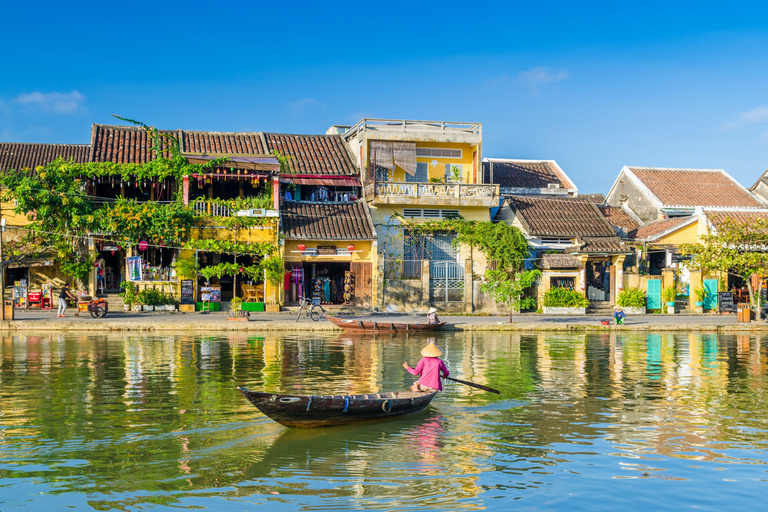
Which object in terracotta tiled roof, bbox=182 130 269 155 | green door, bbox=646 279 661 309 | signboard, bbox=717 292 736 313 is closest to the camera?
green door, bbox=646 279 661 309

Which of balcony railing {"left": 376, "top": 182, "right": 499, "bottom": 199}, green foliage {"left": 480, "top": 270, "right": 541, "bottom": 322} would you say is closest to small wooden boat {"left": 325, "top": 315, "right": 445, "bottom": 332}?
green foliage {"left": 480, "top": 270, "right": 541, "bottom": 322}

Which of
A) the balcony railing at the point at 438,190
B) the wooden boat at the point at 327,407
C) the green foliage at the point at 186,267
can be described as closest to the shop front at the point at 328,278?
the balcony railing at the point at 438,190

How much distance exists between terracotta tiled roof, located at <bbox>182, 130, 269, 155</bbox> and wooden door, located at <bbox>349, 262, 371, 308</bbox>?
24.3 feet

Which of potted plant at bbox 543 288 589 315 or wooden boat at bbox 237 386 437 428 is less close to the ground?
potted plant at bbox 543 288 589 315

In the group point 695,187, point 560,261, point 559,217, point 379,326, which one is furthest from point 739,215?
point 379,326

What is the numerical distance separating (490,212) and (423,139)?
483 cm

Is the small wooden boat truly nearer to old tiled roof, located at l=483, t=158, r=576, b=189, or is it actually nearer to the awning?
the awning

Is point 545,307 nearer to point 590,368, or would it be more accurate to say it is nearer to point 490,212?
point 490,212

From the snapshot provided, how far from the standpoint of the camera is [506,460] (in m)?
10.9

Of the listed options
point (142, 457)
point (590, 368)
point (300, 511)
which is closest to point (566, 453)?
point (300, 511)

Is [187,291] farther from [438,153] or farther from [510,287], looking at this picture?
[438,153]

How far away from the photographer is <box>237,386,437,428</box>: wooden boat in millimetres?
11703

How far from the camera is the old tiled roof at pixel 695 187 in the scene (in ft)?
132

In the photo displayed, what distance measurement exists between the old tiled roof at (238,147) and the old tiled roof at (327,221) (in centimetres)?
183
